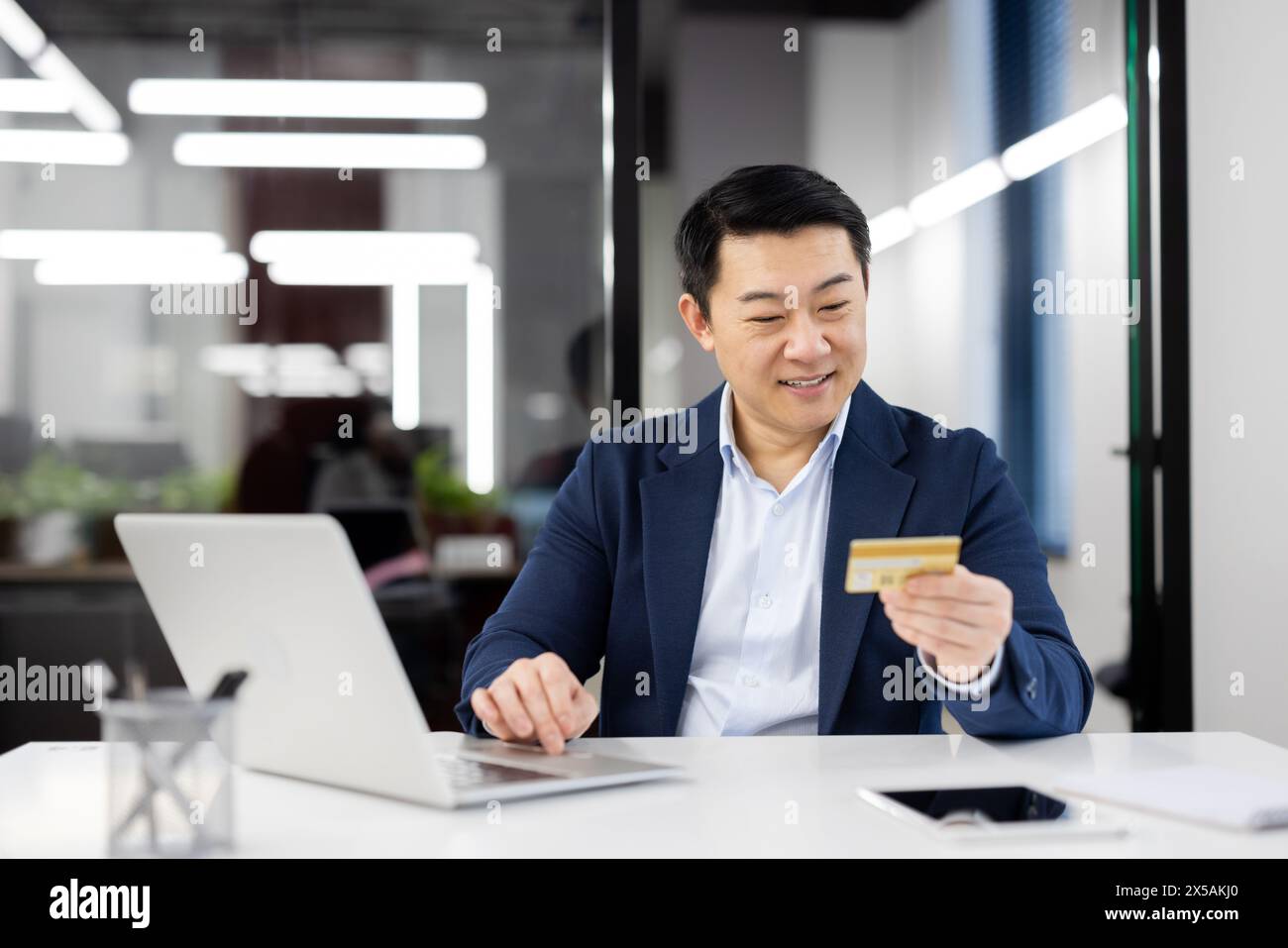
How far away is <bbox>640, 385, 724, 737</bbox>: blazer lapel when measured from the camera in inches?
69.9

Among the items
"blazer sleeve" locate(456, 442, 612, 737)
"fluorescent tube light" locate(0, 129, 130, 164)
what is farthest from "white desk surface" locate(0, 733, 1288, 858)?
"fluorescent tube light" locate(0, 129, 130, 164)

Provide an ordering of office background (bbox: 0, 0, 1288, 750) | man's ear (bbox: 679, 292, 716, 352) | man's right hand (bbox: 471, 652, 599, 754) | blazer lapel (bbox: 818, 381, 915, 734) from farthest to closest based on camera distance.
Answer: office background (bbox: 0, 0, 1288, 750) → man's ear (bbox: 679, 292, 716, 352) → blazer lapel (bbox: 818, 381, 915, 734) → man's right hand (bbox: 471, 652, 599, 754)

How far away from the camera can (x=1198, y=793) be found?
1151 mm

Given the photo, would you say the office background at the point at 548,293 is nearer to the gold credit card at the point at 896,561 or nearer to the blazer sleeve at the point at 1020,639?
the blazer sleeve at the point at 1020,639

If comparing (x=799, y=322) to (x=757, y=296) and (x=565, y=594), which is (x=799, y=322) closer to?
(x=757, y=296)

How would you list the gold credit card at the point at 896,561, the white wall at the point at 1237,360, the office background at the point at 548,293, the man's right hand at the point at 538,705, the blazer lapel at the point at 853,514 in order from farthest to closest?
the office background at the point at 548,293 → the white wall at the point at 1237,360 → the blazer lapel at the point at 853,514 → the man's right hand at the point at 538,705 → the gold credit card at the point at 896,561

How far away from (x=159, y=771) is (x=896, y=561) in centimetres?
68

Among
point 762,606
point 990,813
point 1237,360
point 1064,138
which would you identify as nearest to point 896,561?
point 990,813

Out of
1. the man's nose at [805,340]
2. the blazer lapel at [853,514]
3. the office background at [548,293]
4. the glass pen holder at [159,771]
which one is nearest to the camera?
the glass pen holder at [159,771]

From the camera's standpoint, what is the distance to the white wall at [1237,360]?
294 cm

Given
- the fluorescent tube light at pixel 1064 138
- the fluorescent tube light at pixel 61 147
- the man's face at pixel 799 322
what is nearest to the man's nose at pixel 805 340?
the man's face at pixel 799 322

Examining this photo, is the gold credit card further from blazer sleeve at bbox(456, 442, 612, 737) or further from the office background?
the office background

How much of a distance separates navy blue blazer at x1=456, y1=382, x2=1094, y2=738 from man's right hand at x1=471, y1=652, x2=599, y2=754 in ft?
0.42
